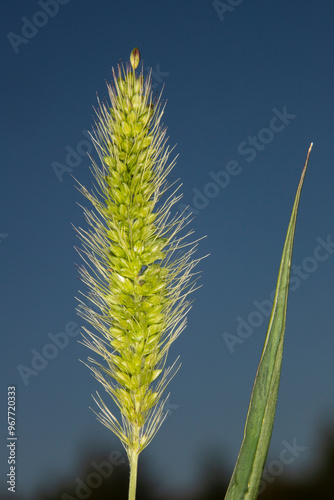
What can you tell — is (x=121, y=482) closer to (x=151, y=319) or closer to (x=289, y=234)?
(x=151, y=319)

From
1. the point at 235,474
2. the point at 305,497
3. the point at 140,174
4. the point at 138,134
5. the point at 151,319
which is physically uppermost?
the point at 138,134

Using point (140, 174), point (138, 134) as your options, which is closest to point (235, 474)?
point (140, 174)

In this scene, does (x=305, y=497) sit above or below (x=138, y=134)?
below

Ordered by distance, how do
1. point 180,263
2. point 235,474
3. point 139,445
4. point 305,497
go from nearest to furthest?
point 235,474 < point 139,445 < point 180,263 < point 305,497

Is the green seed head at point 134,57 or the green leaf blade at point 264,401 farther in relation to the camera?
the green seed head at point 134,57

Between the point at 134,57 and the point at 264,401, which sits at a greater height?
the point at 134,57

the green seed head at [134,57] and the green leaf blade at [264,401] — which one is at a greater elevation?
the green seed head at [134,57]

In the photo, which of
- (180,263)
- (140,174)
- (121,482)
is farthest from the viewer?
(121,482)

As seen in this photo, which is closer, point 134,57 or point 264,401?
point 264,401
